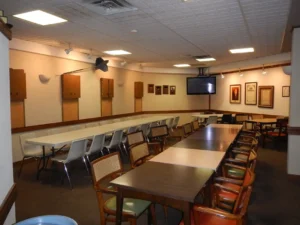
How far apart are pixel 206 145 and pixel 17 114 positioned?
397 centimetres

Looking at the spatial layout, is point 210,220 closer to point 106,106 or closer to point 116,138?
point 116,138

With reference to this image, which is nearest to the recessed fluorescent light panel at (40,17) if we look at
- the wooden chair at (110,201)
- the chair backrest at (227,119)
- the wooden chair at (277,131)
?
the wooden chair at (110,201)

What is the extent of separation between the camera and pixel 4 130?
183cm

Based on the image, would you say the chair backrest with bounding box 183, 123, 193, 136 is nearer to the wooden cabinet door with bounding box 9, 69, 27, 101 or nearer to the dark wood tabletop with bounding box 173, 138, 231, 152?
the dark wood tabletop with bounding box 173, 138, 231, 152

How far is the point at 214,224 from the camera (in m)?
1.92

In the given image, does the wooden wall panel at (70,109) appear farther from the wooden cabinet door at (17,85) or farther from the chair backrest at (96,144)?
the chair backrest at (96,144)

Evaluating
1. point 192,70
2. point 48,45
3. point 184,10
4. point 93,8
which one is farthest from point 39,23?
point 192,70

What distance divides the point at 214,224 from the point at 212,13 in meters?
2.86

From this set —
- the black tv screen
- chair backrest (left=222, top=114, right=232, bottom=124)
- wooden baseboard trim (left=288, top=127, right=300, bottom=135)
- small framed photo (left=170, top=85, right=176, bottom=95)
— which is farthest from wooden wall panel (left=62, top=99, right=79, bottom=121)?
the black tv screen

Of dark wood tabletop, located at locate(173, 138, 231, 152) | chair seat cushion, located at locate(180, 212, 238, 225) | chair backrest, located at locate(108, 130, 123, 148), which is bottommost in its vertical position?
chair seat cushion, located at locate(180, 212, 238, 225)

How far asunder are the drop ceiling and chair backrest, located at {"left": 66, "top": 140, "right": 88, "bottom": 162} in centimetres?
196

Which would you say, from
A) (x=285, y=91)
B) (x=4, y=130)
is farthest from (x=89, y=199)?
(x=285, y=91)

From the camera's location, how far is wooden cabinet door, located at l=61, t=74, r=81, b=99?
625 cm

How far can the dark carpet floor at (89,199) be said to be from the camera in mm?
2982
